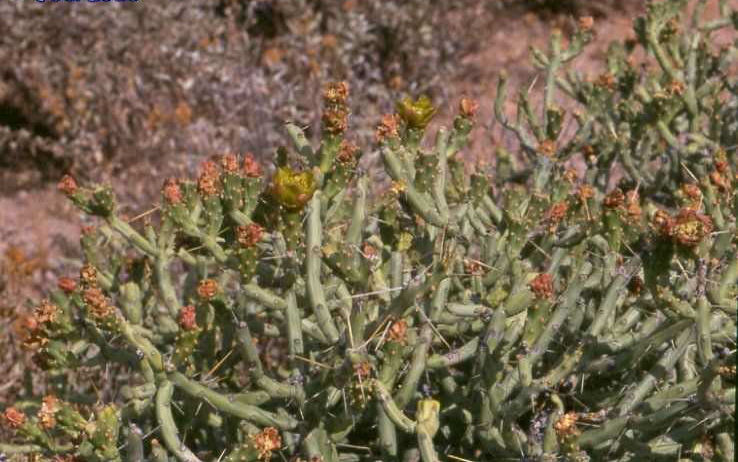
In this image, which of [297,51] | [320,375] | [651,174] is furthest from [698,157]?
[297,51]

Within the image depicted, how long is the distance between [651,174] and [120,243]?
79.9 inches

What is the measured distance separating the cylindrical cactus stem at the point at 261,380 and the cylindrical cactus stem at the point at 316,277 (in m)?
0.17

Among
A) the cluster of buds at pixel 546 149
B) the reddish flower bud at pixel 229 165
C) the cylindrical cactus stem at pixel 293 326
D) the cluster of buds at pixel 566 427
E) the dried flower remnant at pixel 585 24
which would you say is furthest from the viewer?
the dried flower remnant at pixel 585 24

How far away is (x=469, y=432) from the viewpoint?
8.99ft

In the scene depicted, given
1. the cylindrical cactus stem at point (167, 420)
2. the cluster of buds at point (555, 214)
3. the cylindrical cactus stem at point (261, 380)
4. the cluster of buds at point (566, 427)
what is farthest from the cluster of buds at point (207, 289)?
the cluster of buds at point (555, 214)

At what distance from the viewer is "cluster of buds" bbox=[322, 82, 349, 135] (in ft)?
9.10

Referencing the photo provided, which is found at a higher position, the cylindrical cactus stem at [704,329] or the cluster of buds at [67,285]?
the cylindrical cactus stem at [704,329]

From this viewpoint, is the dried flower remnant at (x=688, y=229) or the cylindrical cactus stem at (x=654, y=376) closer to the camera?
the dried flower remnant at (x=688, y=229)

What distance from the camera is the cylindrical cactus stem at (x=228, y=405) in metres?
2.54

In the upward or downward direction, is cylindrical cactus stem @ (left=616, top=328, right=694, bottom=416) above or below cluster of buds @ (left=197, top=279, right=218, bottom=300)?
below

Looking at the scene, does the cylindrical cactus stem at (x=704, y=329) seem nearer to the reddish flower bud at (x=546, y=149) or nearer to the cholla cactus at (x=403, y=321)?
the cholla cactus at (x=403, y=321)

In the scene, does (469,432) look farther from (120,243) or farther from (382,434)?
(120,243)

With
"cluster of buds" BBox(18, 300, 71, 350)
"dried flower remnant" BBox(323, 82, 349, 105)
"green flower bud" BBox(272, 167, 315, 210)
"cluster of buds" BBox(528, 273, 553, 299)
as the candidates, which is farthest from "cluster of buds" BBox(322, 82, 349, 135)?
"cluster of buds" BBox(18, 300, 71, 350)

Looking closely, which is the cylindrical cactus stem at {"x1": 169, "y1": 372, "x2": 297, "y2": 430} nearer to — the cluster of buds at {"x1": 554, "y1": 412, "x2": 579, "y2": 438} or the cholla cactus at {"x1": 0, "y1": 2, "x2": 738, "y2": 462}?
the cholla cactus at {"x1": 0, "y1": 2, "x2": 738, "y2": 462}
